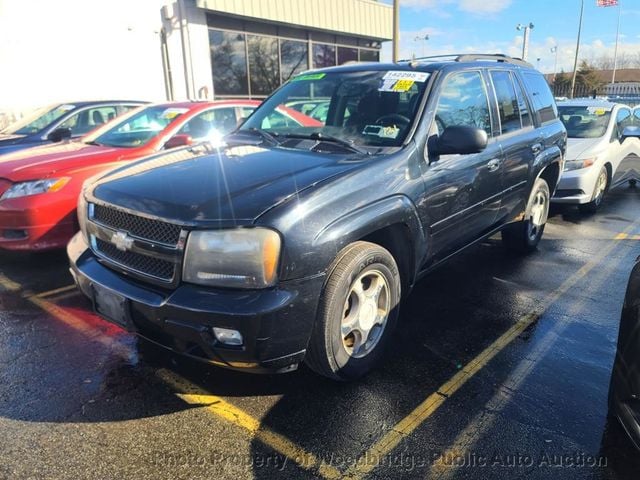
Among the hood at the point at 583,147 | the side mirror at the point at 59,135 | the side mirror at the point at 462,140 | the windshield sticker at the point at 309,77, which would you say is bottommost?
the hood at the point at 583,147

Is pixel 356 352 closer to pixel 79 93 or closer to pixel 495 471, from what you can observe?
pixel 495 471

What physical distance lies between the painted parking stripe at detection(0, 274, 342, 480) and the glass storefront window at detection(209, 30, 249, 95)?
13638 millimetres

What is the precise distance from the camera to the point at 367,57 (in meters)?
22.3

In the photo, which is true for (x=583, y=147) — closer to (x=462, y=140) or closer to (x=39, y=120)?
(x=462, y=140)

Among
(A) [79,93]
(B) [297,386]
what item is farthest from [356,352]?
(A) [79,93]

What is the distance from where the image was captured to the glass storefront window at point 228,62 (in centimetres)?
1596

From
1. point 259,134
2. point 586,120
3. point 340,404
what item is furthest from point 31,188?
point 586,120

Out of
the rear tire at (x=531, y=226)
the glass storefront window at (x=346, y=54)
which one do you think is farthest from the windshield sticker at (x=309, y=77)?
the glass storefront window at (x=346, y=54)

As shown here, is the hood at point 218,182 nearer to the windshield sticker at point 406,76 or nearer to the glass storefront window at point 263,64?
the windshield sticker at point 406,76

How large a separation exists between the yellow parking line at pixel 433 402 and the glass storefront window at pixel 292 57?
15.9 metres

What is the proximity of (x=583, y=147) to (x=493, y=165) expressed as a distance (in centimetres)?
412

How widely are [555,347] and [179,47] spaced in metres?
14.7

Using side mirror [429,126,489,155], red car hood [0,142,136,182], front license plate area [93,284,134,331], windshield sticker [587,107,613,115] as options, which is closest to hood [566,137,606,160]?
windshield sticker [587,107,613,115]

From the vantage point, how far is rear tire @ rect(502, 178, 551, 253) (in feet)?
16.4
